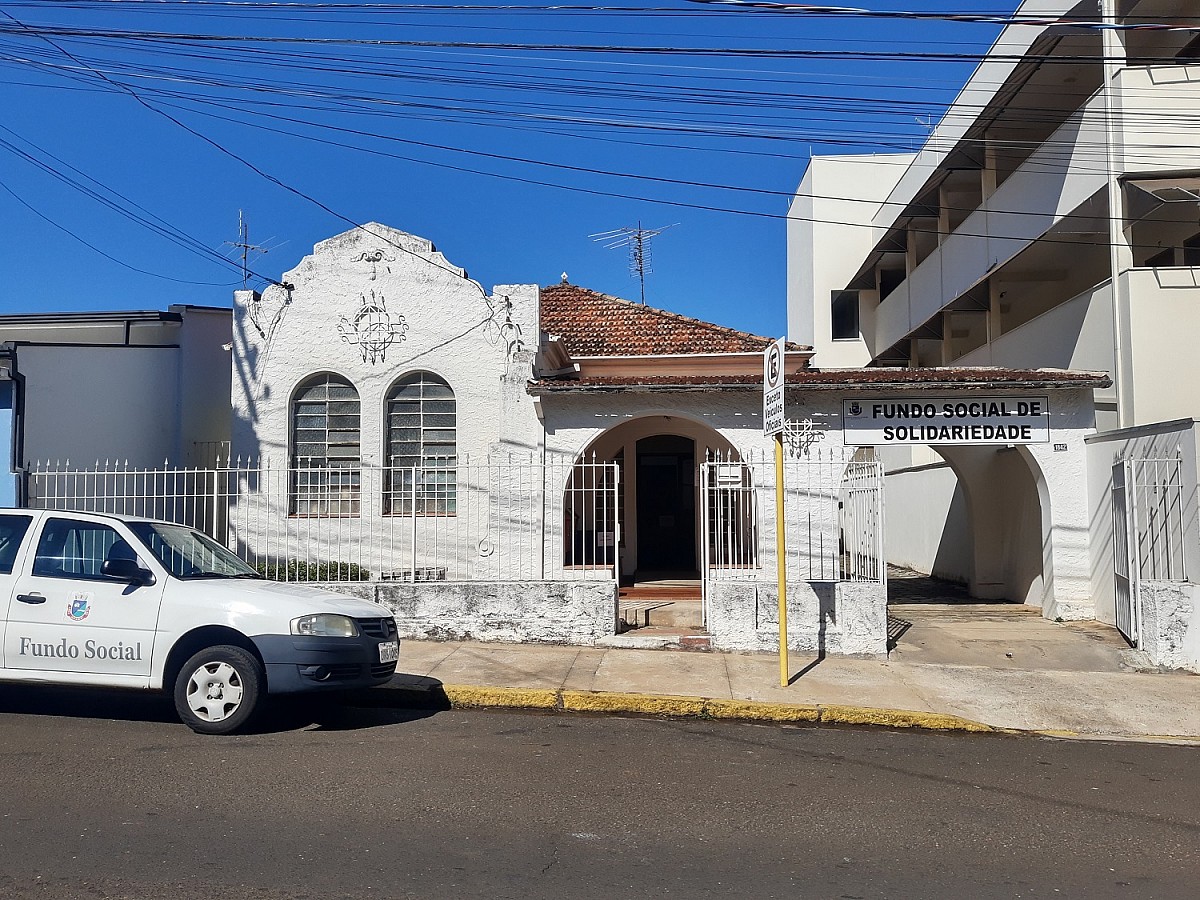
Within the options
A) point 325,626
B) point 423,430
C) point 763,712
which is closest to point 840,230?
point 423,430

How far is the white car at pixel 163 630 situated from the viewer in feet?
23.1

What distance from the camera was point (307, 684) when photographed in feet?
23.1

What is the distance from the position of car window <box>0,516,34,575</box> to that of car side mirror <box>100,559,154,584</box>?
0.78 metres

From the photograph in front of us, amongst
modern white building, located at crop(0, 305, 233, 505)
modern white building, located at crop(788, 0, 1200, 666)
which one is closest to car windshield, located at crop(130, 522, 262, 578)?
modern white building, located at crop(0, 305, 233, 505)

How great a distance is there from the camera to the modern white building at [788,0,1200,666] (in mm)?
10773

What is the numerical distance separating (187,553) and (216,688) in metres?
1.31

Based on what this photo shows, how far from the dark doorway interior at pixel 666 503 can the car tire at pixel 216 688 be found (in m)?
10.6

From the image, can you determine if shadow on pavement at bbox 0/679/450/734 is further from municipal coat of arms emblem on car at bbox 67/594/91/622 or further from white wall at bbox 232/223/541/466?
white wall at bbox 232/223/541/466

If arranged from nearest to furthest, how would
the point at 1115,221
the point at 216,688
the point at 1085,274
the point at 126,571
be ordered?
1. the point at 216,688
2. the point at 126,571
3. the point at 1115,221
4. the point at 1085,274

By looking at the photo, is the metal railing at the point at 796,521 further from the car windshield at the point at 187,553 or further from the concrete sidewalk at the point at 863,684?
the car windshield at the point at 187,553

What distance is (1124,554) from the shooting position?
11367 millimetres

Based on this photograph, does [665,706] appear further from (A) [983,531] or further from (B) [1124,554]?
(A) [983,531]

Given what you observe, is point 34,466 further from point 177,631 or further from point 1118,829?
point 1118,829

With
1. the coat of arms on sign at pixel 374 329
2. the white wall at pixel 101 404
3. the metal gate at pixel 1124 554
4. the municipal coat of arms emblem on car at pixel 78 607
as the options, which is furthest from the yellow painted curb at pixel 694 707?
the white wall at pixel 101 404
